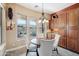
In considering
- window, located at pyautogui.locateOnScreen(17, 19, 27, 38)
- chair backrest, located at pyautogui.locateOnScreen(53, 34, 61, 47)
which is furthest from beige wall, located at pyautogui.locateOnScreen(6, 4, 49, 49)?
chair backrest, located at pyautogui.locateOnScreen(53, 34, 61, 47)

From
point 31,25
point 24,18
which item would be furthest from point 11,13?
point 31,25

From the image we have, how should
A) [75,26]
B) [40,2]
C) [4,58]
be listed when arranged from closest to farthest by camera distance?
1. [4,58]
2. [40,2]
3. [75,26]

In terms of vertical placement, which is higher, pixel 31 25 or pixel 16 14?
pixel 16 14

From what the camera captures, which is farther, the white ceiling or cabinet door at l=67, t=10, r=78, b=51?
cabinet door at l=67, t=10, r=78, b=51

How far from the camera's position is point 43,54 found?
2844 mm

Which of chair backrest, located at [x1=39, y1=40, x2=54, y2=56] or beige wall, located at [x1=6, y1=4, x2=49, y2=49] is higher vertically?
beige wall, located at [x1=6, y1=4, x2=49, y2=49]

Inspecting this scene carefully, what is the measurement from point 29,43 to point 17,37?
1.12 feet

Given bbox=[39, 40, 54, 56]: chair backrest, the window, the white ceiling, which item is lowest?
Answer: bbox=[39, 40, 54, 56]: chair backrest

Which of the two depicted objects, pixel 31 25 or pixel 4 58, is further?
pixel 31 25

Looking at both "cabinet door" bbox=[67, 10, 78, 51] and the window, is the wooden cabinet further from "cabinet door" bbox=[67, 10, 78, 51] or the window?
the window

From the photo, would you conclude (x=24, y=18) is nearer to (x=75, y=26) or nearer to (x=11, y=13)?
(x=11, y=13)

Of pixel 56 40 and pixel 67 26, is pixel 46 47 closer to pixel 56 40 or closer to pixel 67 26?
pixel 56 40

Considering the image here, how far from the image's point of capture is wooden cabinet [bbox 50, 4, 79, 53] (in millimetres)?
2982

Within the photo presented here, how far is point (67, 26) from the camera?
3.06 metres
